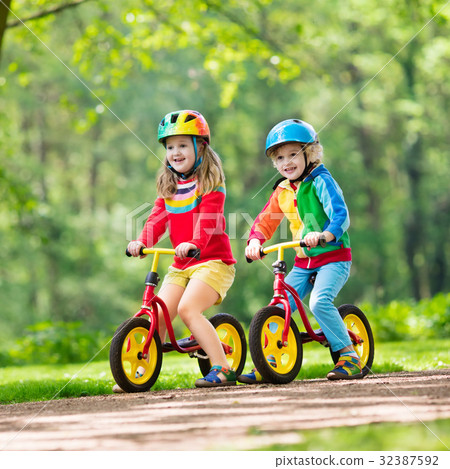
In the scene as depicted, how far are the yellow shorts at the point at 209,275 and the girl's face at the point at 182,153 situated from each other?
715 millimetres

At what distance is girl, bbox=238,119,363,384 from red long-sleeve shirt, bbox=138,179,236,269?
0.24 metres

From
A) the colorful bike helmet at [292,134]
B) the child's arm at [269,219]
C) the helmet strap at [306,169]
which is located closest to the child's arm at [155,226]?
the child's arm at [269,219]

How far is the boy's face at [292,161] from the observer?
16.1 feet

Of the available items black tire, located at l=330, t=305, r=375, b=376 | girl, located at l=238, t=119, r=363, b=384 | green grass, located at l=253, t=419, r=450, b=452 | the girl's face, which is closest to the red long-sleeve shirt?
the girl's face

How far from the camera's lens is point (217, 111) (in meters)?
23.7

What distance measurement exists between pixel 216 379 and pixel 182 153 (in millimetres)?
1601

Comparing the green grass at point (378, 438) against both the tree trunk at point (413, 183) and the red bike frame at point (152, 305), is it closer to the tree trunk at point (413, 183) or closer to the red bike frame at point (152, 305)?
the red bike frame at point (152, 305)

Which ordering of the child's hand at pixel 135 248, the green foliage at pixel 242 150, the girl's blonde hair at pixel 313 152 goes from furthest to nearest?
the green foliage at pixel 242 150 → the girl's blonde hair at pixel 313 152 → the child's hand at pixel 135 248

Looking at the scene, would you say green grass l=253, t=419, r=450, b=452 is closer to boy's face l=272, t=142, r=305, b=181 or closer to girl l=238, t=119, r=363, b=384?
girl l=238, t=119, r=363, b=384

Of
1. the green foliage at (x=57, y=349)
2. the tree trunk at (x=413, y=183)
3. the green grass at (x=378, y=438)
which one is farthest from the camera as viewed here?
the tree trunk at (x=413, y=183)

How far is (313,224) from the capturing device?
4863mm

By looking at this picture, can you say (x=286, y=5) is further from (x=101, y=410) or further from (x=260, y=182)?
(x=101, y=410)

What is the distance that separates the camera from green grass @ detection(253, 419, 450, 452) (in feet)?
8.50

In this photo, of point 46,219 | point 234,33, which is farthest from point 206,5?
point 46,219
